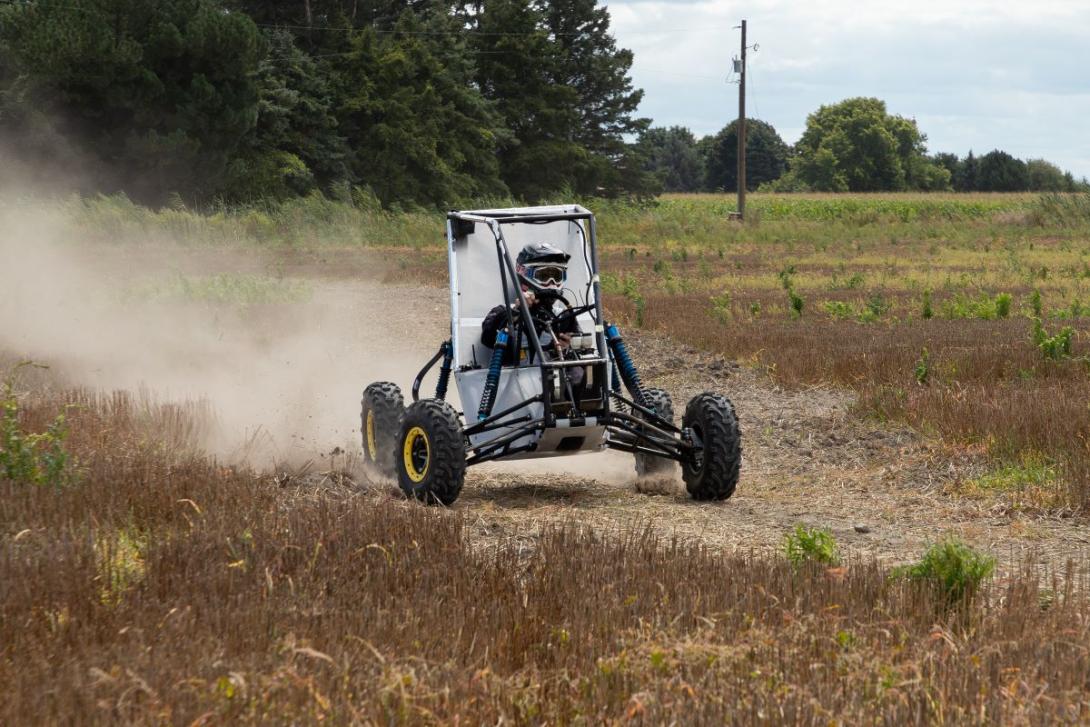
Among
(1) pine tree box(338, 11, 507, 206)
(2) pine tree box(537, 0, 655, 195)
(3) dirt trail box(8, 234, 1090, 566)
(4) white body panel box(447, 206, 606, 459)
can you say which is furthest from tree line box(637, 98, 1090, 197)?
(4) white body panel box(447, 206, 606, 459)

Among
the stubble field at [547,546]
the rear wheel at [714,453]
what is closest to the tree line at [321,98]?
the stubble field at [547,546]

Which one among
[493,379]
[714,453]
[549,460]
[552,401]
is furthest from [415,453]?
[549,460]

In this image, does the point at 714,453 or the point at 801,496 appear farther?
the point at 801,496

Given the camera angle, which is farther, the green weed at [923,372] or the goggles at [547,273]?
the green weed at [923,372]

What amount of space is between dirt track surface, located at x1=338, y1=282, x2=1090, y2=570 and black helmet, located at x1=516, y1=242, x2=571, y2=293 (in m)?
1.72

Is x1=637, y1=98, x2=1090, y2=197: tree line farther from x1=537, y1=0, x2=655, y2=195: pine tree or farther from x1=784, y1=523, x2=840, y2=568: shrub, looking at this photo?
x1=784, y1=523, x2=840, y2=568: shrub

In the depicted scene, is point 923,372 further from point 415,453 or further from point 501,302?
point 415,453

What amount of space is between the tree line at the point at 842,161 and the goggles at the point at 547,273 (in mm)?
123536

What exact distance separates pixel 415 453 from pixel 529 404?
0.97 m

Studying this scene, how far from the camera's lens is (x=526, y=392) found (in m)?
10.9

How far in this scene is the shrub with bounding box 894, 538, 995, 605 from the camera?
6832 mm

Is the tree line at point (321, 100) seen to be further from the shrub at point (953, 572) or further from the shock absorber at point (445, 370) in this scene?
the shrub at point (953, 572)

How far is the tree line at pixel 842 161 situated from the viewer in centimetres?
13575

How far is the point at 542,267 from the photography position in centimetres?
1101
